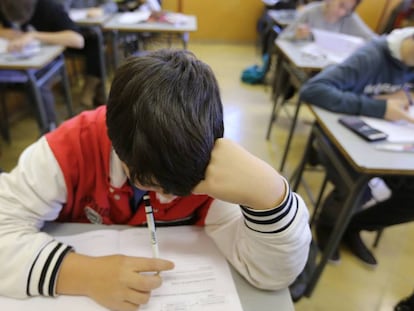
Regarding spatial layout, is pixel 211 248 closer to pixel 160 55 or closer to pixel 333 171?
pixel 160 55

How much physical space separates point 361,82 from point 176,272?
4.18 ft

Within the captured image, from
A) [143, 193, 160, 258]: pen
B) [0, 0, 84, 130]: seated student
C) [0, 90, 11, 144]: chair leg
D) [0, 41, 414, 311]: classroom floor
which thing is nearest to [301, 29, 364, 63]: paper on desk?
[0, 41, 414, 311]: classroom floor

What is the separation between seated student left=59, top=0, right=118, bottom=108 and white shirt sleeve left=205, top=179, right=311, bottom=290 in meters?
2.64

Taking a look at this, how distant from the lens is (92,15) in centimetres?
279

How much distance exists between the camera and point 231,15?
516 cm

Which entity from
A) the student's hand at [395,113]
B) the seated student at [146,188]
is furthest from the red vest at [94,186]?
the student's hand at [395,113]

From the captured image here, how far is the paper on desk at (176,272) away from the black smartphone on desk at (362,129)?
2.56 feet

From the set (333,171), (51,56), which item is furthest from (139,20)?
(333,171)

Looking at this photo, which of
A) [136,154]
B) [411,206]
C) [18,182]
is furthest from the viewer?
[411,206]

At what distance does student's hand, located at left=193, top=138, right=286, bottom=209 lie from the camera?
479mm

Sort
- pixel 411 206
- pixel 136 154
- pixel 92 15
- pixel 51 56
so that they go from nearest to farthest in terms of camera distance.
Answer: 1. pixel 136 154
2. pixel 411 206
3. pixel 51 56
4. pixel 92 15

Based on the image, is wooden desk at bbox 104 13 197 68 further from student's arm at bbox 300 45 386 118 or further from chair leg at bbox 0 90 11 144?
student's arm at bbox 300 45 386 118

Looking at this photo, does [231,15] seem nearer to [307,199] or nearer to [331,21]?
[331,21]

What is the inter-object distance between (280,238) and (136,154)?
0.27 metres
